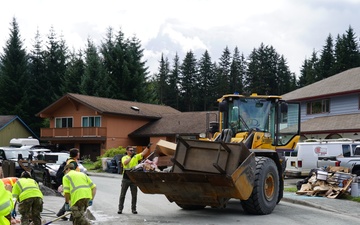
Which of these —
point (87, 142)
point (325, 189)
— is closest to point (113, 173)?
point (87, 142)

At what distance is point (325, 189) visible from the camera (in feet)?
57.0

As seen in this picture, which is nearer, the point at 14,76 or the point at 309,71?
the point at 14,76

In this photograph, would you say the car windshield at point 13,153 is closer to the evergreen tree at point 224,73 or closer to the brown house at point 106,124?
the brown house at point 106,124

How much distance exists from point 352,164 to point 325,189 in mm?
3404

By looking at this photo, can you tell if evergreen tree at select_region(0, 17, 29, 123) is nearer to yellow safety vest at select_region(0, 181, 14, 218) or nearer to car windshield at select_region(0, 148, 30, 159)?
car windshield at select_region(0, 148, 30, 159)

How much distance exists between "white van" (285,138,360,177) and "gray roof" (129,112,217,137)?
18.9 meters

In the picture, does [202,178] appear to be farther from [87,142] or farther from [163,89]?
[163,89]

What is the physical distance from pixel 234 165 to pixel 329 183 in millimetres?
7189

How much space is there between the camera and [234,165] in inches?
459

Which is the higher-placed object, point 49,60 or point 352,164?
point 49,60

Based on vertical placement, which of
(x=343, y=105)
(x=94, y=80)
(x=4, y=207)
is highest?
(x=94, y=80)

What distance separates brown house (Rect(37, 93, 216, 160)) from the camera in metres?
44.4

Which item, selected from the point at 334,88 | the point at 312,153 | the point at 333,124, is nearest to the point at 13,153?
the point at 312,153

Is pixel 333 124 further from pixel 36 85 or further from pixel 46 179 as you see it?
→ pixel 36 85
